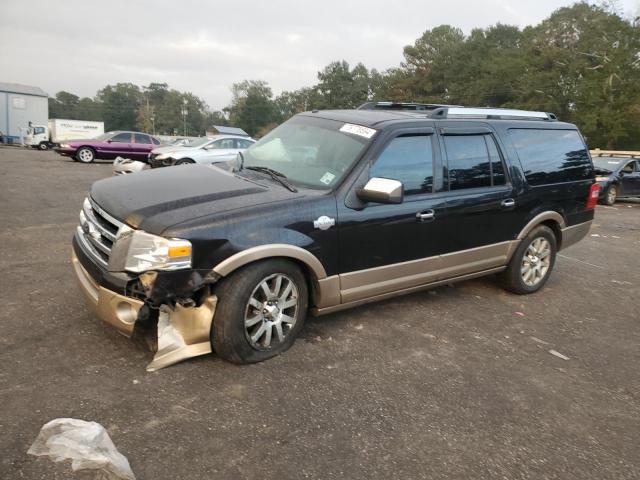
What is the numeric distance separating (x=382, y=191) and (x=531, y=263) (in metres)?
2.69

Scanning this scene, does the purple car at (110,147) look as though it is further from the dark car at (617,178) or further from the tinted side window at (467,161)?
the tinted side window at (467,161)

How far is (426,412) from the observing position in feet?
9.80

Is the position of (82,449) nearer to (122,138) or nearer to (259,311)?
(259,311)

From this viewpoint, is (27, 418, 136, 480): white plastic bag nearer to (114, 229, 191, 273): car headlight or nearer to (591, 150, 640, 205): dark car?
(114, 229, 191, 273): car headlight

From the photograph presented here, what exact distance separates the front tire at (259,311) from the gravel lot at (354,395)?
0.13 metres

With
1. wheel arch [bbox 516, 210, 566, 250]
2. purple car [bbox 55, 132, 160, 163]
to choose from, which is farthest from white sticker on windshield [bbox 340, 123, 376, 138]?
purple car [bbox 55, 132, 160, 163]

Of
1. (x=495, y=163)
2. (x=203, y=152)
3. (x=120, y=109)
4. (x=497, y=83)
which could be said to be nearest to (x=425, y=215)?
(x=495, y=163)

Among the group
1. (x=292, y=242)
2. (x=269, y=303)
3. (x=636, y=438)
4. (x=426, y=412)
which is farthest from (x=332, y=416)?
(x=636, y=438)

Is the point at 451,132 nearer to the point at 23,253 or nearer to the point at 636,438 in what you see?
the point at 636,438

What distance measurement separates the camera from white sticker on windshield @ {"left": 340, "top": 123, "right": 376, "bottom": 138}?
12.9 feet

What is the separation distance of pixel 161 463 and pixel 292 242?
1565mm

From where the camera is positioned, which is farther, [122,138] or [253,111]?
[253,111]

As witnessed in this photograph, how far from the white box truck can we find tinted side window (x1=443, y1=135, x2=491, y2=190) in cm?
3205

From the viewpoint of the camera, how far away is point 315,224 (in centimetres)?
346
